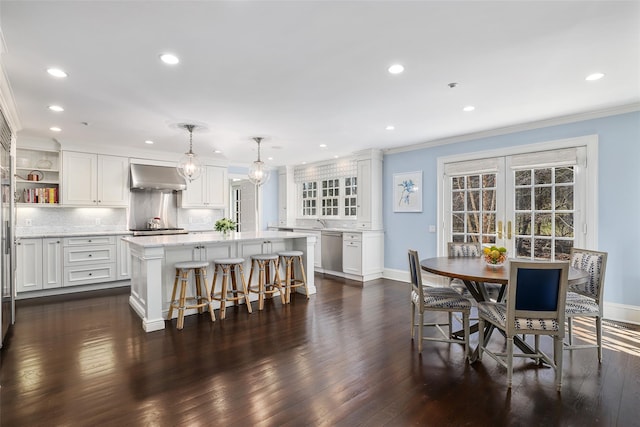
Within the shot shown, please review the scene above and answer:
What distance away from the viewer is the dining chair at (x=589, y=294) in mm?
2799

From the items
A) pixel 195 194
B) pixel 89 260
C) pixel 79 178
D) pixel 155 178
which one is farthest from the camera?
pixel 195 194

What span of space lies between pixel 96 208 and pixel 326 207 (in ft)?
14.5

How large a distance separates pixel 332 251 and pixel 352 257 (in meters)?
0.57

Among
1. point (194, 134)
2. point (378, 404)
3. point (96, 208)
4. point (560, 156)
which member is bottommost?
point (378, 404)

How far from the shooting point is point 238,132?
4883mm

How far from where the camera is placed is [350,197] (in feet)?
23.3

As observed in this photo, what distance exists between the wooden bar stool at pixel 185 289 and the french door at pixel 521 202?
3.75 meters

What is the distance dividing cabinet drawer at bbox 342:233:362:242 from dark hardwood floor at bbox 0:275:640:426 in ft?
7.68

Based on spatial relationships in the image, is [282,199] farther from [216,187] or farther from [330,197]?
[216,187]

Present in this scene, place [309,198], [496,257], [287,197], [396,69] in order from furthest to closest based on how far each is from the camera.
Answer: [287,197] → [309,198] → [496,257] → [396,69]

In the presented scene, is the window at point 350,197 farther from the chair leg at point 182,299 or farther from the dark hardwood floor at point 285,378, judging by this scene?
the chair leg at point 182,299

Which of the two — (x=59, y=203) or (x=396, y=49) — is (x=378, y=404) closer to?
(x=396, y=49)

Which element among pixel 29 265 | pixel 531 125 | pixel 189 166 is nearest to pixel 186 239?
pixel 189 166

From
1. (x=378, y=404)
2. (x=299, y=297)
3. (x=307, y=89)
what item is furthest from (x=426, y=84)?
(x=299, y=297)
